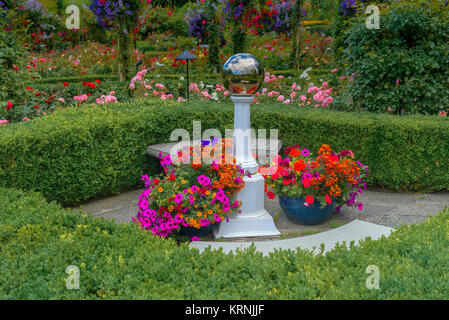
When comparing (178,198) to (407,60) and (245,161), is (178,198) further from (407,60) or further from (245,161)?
(407,60)

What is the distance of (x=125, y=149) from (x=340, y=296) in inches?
152

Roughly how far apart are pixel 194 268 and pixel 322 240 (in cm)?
191

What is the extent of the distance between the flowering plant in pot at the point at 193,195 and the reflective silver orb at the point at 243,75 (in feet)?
1.97

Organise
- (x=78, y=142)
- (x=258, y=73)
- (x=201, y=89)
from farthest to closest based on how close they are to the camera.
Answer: (x=201, y=89), (x=78, y=142), (x=258, y=73)

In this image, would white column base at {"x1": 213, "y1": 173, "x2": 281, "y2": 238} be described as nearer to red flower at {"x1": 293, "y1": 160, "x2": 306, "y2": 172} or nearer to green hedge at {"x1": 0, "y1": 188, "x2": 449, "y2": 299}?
red flower at {"x1": 293, "y1": 160, "x2": 306, "y2": 172}

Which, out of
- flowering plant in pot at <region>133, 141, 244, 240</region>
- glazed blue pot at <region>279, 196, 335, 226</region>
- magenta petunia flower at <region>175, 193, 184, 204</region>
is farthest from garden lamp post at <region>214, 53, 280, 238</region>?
magenta petunia flower at <region>175, 193, 184, 204</region>

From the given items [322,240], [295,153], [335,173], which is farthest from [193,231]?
[335,173]

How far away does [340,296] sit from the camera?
6.55 feet

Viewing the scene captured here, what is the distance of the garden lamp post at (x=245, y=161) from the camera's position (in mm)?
4203

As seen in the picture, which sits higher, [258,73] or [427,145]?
[258,73]

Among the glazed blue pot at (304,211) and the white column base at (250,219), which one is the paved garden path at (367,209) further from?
the white column base at (250,219)

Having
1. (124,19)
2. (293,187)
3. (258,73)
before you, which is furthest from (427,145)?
(124,19)
